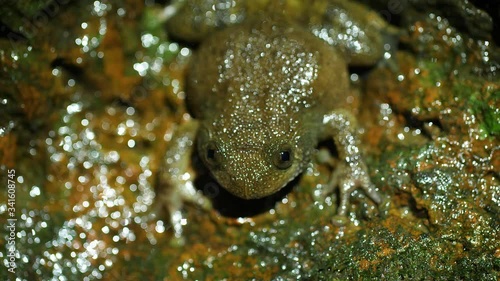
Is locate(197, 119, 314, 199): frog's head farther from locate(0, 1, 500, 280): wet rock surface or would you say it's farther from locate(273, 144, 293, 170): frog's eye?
locate(0, 1, 500, 280): wet rock surface

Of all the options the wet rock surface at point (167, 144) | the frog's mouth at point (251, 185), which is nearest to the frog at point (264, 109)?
the frog's mouth at point (251, 185)

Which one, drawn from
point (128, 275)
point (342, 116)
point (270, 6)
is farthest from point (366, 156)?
point (128, 275)

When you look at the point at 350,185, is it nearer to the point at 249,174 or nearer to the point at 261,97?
the point at 249,174

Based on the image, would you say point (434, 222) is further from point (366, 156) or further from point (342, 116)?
point (342, 116)

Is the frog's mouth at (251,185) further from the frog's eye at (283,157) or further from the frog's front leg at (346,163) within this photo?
the frog's front leg at (346,163)

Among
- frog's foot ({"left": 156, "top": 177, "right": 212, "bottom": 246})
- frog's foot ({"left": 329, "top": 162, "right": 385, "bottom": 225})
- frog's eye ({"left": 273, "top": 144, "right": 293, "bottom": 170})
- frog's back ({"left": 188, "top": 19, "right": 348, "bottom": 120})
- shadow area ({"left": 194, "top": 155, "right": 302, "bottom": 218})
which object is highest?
frog's back ({"left": 188, "top": 19, "right": 348, "bottom": 120})

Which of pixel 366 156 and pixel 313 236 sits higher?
pixel 366 156

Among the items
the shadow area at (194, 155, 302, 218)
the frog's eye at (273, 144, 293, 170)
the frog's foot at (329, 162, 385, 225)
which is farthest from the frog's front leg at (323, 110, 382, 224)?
the frog's eye at (273, 144, 293, 170)
